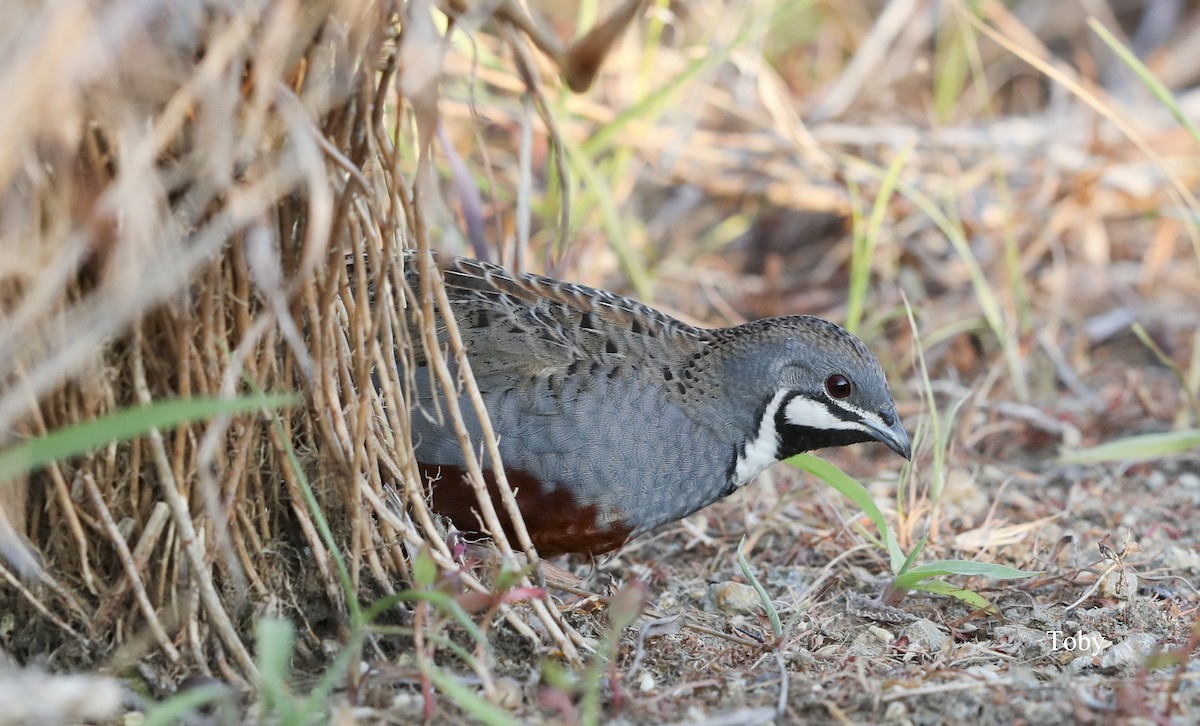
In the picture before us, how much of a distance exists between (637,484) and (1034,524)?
1.23 m

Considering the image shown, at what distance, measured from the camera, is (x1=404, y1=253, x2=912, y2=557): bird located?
129 inches

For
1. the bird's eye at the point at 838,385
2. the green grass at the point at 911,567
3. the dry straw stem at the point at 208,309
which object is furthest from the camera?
the bird's eye at the point at 838,385

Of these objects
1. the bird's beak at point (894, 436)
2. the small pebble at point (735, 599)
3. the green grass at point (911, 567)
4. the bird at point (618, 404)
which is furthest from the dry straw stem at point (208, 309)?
the bird's beak at point (894, 436)

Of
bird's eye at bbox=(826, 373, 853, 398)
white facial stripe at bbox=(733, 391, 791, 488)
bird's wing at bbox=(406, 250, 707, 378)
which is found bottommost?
white facial stripe at bbox=(733, 391, 791, 488)

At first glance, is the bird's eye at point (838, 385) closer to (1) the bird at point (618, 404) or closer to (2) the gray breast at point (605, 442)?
(1) the bird at point (618, 404)

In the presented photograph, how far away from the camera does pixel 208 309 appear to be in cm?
220

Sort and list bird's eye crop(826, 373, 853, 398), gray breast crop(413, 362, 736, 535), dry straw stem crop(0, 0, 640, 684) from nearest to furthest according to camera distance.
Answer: dry straw stem crop(0, 0, 640, 684)
gray breast crop(413, 362, 736, 535)
bird's eye crop(826, 373, 853, 398)

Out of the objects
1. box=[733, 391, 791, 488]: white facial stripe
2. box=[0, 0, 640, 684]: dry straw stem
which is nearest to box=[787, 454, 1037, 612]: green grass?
box=[733, 391, 791, 488]: white facial stripe

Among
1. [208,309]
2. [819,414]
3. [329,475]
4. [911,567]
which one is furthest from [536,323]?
[208,309]

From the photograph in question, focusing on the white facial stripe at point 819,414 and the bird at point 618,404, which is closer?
the bird at point 618,404

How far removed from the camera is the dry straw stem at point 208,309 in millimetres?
1928

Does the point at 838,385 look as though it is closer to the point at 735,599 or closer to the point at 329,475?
the point at 735,599

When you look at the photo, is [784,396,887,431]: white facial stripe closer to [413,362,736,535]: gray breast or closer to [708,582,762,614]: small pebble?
[413,362,736,535]: gray breast

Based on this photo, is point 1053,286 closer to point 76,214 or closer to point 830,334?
point 830,334
